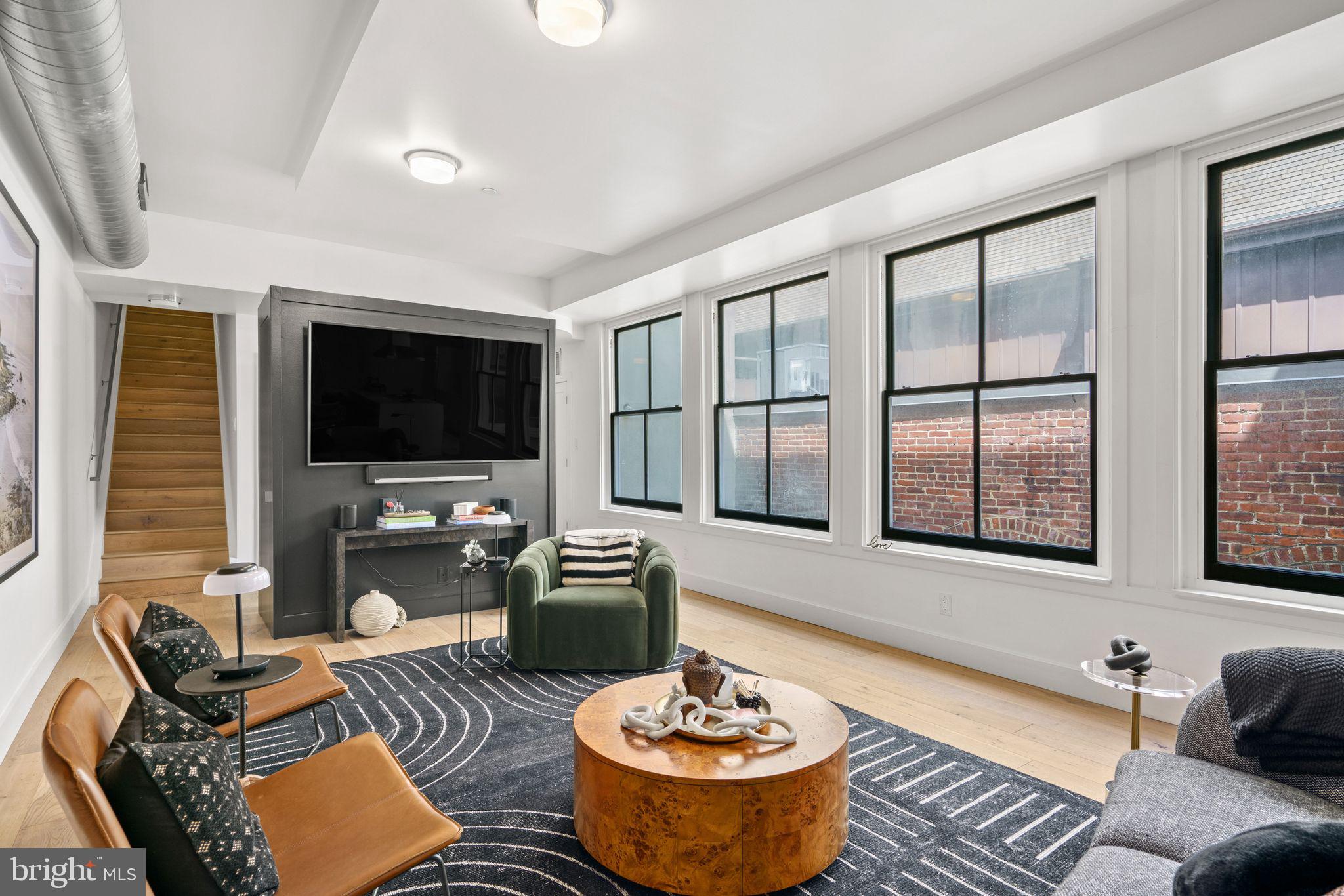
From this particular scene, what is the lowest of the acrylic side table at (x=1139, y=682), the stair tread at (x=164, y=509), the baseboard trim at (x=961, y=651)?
the baseboard trim at (x=961, y=651)

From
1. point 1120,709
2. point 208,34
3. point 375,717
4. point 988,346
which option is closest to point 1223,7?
point 988,346

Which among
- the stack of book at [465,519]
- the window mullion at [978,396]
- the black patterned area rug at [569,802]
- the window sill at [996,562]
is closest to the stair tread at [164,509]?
the stack of book at [465,519]

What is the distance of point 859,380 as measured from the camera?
4.51m

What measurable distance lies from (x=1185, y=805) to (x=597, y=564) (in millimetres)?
3013

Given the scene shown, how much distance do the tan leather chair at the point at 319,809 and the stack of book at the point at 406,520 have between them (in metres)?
3.05

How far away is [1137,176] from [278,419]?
515 centimetres

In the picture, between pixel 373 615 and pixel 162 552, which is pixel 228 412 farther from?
pixel 373 615

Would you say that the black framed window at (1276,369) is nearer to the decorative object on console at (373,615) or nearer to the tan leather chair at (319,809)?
the tan leather chair at (319,809)

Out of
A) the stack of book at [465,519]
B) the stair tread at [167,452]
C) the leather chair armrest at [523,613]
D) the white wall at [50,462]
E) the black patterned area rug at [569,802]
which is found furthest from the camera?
the stair tread at [167,452]

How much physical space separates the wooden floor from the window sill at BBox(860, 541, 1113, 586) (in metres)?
0.58

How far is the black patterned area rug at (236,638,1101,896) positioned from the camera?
2.01m

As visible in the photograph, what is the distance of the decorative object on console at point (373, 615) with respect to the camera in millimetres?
4633

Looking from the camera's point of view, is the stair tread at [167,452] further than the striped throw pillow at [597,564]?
Yes

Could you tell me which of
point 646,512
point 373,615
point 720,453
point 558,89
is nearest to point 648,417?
point 646,512
